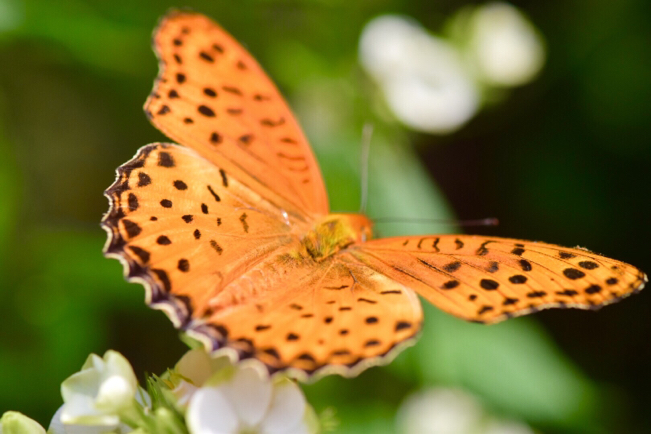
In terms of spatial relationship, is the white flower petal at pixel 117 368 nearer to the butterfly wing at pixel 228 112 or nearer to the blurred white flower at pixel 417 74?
the butterfly wing at pixel 228 112

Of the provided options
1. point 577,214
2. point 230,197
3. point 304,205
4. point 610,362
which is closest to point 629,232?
point 577,214

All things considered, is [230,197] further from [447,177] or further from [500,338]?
[447,177]

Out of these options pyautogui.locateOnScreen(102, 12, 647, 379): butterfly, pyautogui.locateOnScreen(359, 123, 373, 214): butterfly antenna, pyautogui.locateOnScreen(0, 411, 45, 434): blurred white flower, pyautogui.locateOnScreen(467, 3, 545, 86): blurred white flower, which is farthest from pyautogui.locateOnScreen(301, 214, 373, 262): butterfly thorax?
pyautogui.locateOnScreen(467, 3, 545, 86): blurred white flower

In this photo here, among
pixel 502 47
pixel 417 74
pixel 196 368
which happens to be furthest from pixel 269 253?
pixel 502 47

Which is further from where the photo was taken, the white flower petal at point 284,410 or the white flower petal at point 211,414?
the white flower petal at point 284,410

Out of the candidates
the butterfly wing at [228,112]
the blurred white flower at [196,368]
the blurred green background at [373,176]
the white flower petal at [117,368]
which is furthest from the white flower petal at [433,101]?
the white flower petal at [117,368]
